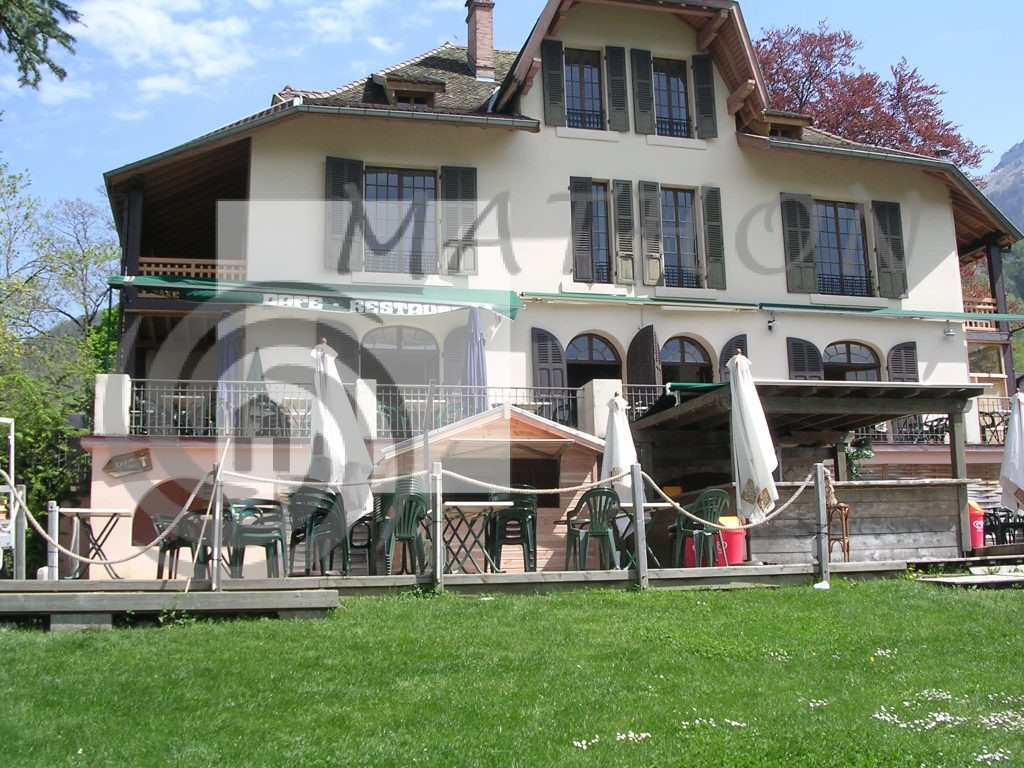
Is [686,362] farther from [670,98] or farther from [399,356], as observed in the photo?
[399,356]

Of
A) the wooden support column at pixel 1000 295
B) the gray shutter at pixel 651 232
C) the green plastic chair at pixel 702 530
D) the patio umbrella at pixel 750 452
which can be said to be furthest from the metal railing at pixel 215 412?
the wooden support column at pixel 1000 295

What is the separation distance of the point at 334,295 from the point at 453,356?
250cm

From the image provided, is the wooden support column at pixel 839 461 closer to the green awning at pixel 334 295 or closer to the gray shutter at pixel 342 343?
the green awning at pixel 334 295

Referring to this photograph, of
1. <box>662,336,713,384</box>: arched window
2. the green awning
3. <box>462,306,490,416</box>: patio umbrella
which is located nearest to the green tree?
the green awning

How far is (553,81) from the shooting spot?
22.6 meters

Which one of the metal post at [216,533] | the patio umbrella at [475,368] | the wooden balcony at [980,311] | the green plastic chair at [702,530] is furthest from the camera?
the wooden balcony at [980,311]

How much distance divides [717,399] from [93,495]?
990 centimetres

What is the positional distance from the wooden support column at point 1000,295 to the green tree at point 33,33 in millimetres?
19261

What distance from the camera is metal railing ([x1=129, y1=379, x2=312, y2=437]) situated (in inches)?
712

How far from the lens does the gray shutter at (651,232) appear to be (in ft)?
73.6

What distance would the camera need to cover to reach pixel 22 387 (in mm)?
20250

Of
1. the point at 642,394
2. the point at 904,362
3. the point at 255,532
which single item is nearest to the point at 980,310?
the point at 904,362

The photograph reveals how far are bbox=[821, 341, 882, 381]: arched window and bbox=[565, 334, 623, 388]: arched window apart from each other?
4649mm

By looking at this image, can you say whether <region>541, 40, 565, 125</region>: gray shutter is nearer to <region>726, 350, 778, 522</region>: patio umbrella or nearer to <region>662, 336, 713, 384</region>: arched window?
<region>662, 336, 713, 384</region>: arched window
